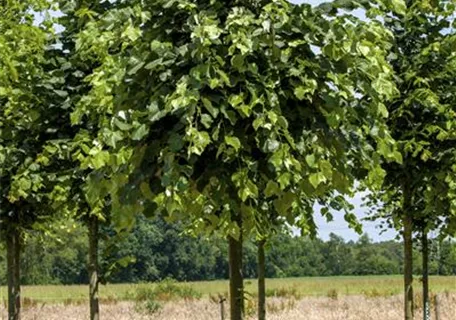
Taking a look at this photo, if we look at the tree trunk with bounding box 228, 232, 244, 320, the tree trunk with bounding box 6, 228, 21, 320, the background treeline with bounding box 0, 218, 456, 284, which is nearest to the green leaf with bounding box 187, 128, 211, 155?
the tree trunk with bounding box 228, 232, 244, 320

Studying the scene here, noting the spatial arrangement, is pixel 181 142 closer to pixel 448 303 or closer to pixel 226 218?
pixel 226 218

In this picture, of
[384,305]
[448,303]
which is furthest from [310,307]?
[448,303]

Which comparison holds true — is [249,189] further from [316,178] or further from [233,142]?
[316,178]

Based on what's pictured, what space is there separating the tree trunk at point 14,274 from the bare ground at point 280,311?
8.22 meters

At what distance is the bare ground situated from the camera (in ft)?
71.8

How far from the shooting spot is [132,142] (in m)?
5.44

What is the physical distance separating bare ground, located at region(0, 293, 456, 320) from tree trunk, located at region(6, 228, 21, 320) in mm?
8219

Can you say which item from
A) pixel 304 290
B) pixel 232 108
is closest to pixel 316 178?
pixel 232 108

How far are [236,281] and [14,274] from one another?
764 centimetres

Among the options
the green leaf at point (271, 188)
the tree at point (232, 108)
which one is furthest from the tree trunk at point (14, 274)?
the green leaf at point (271, 188)

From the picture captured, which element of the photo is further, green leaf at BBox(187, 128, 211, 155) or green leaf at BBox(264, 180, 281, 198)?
green leaf at BBox(264, 180, 281, 198)

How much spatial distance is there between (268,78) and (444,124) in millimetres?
5343

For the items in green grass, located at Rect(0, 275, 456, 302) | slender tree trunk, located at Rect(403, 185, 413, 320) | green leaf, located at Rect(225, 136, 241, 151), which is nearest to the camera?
green leaf, located at Rect(225, 136, 241, 151)

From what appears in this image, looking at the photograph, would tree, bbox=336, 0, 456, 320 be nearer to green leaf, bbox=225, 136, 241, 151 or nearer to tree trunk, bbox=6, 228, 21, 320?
green leaf, bbox=225, 136, 241, 151
